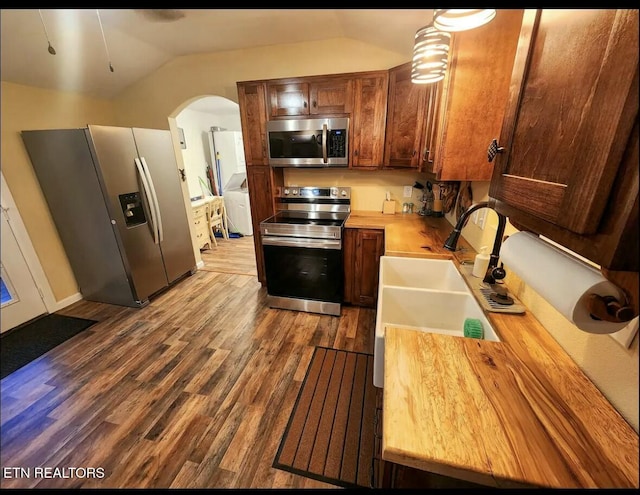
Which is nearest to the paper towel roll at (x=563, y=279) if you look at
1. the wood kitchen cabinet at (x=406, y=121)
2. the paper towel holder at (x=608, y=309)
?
the paper towel holder at (x=608, y=309)

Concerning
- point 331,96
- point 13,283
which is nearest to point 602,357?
point 13,283

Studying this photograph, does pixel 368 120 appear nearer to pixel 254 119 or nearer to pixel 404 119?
pixel 404 119

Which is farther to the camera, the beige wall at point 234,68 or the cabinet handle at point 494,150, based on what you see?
the beige wall at point 234,68

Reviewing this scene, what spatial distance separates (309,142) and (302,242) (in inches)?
38.0

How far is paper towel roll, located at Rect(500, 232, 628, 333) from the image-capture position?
506mm

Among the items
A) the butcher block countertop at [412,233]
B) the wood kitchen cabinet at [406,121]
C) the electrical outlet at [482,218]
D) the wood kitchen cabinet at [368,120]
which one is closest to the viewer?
the electrical outlet at [482,218]

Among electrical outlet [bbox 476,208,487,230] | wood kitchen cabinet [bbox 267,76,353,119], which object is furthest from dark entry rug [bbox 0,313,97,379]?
wood kitchen cabinet [bbox 267,76,353,119]

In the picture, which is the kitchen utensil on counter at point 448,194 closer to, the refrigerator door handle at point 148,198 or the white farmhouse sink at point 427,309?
the white farmhouse sink at point 427,309

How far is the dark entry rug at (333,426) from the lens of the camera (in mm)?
1301

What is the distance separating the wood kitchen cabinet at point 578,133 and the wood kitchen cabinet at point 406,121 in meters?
1.34

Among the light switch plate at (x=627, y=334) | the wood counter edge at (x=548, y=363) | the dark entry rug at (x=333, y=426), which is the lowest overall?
the dark entry rug at (x=333, y=426)

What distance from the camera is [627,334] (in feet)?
1.97

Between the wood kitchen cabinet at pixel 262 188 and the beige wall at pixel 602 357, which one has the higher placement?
the wood kitchen cabinet at pixel 262 188

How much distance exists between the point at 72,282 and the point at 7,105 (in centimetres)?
50
